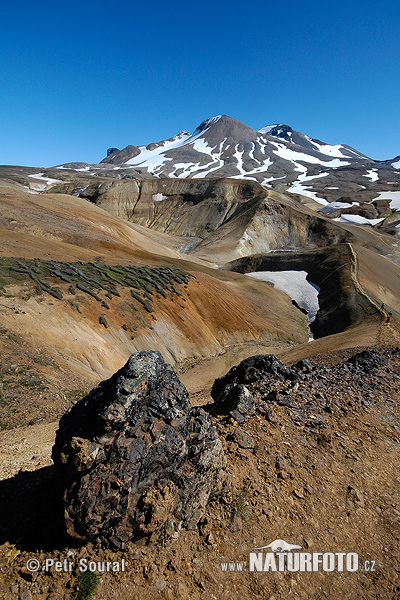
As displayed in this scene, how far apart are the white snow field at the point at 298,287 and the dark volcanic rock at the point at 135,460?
40686 millimetres

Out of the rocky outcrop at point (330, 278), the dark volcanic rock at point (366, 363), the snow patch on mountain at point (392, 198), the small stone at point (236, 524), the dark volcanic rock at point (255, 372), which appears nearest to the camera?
the small stone at point (236, 524)

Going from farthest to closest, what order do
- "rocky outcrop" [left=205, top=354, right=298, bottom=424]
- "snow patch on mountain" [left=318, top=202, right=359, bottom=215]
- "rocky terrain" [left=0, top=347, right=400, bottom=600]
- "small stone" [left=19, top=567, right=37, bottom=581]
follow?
"snow patch on mountain" [left=318, top=202, right=359, bottom=215], "rocky outcrop" [left=205, top=354, right=298, bottom=424], "rocky terrain" [left=0, top=347, right=400, bottom=600], "small stone" [left=19, top=567, right=37, bottom=581]

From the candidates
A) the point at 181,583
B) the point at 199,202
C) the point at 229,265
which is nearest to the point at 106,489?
the point at 181,583

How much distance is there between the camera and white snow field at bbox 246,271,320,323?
160 feet

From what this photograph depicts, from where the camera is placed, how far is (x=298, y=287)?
178 ft

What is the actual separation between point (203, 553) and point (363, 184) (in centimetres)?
20760

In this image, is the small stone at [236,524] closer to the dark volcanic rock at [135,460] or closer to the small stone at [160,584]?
the dark volcanic rock at [135,460]

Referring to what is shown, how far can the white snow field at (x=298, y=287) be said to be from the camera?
4881 centimetres

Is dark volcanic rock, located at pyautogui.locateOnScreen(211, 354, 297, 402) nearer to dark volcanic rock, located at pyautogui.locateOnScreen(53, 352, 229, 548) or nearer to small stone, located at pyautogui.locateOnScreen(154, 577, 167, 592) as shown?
dark volcanic rock, located at pyautogui.locateOnScreen(53, 352, 229, 548)

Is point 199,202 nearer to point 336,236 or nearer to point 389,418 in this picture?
point 336,236
